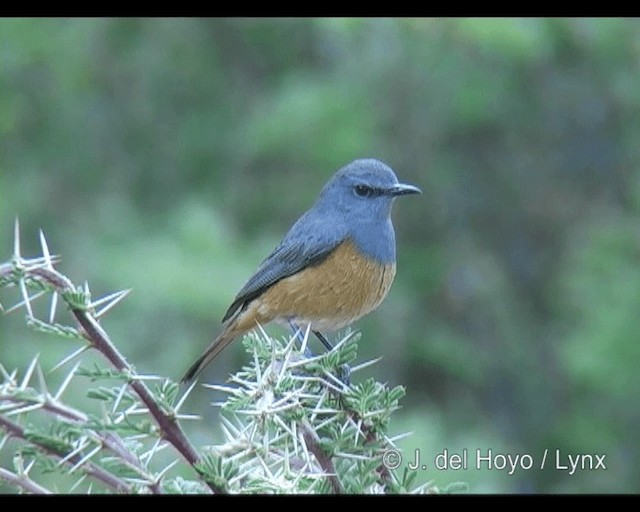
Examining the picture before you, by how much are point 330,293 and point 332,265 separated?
0.14m

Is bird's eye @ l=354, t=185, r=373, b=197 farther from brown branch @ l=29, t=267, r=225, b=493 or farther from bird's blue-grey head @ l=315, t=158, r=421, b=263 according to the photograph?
brown branch @ l=29, t=267, r=225, b=493

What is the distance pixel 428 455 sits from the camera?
251 inches

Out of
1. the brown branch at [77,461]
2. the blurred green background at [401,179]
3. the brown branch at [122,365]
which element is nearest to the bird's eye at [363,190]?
the brown branch at [122,365]

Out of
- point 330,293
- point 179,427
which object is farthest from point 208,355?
point 179,427

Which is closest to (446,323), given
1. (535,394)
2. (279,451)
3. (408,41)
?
(535,394)

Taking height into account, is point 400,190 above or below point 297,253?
above

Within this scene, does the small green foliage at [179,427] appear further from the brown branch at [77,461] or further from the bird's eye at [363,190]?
the bird's eye at [363,190]

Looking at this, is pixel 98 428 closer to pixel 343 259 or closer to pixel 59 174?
pixel 343 259

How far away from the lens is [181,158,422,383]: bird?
13.8 feet

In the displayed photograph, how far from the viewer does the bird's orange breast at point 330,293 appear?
165 inches

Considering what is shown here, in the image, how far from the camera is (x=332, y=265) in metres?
4.37

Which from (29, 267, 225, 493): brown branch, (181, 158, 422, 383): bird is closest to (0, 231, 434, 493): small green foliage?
(29, 267, 225, 493): brown branch

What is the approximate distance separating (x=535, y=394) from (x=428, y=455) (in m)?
4.94

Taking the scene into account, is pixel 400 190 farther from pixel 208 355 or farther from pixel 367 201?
pixel 208 355
